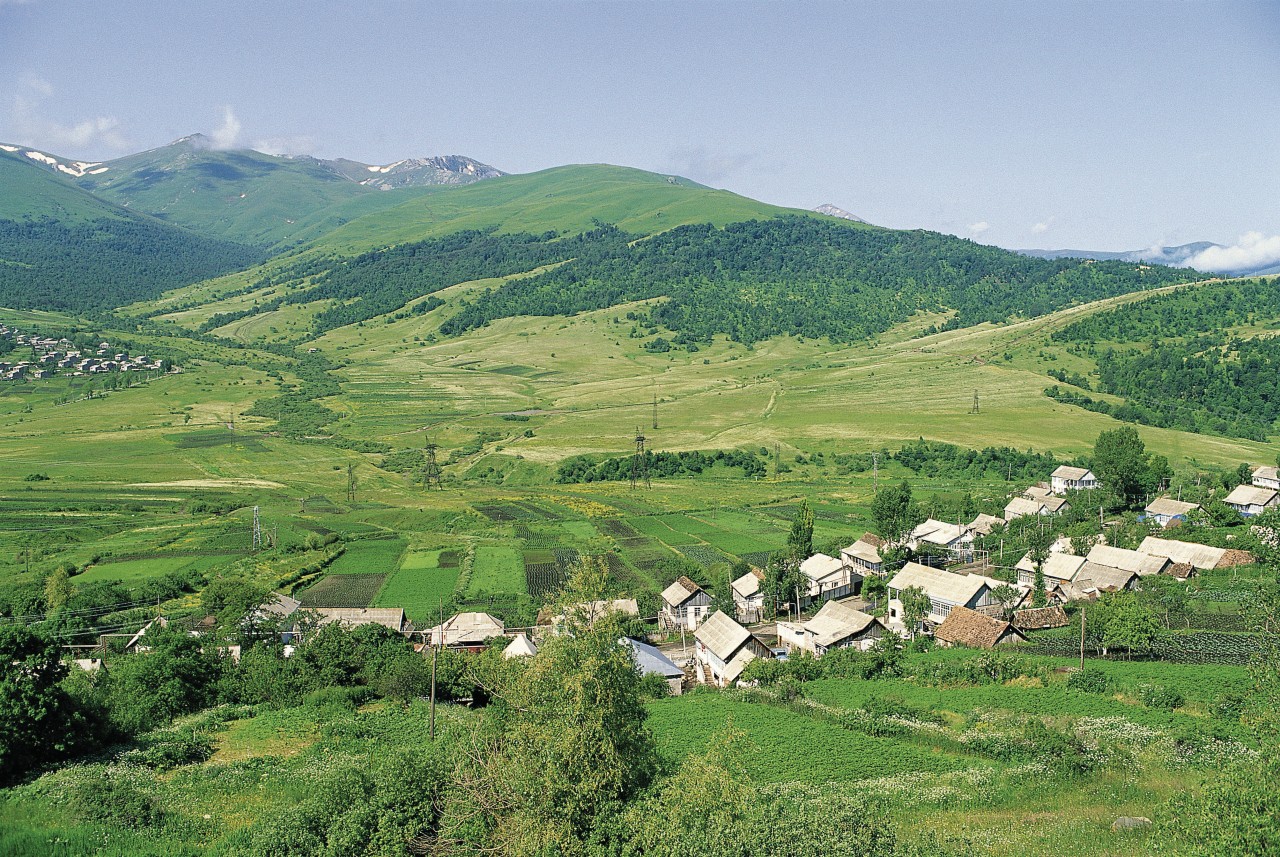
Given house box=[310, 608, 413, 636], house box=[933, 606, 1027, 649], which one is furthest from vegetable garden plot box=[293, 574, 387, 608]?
house box=[933, 606, 1027, 649]

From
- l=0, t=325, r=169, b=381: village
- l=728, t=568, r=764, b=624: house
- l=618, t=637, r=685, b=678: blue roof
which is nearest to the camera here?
l=618, t=637, r=685, b=678: blue roof

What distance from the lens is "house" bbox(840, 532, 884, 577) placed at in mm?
57188

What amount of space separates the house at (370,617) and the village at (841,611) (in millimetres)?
82

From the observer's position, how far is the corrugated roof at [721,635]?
4175 cm

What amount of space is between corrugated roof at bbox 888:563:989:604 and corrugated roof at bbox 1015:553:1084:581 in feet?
20.6

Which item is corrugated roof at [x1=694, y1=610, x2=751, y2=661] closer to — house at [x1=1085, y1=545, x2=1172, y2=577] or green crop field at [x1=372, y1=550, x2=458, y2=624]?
green crop field at [x1=372, y1=550, x2=458, y2=624]

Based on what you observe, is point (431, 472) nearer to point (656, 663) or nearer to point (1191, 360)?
Answer: point (656, 663)

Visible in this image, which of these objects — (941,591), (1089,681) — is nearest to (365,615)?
(941,591)

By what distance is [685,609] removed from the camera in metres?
50.1

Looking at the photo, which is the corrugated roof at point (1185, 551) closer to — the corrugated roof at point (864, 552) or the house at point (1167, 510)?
the house at point (1167, 510)

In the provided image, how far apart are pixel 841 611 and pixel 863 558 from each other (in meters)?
11.8

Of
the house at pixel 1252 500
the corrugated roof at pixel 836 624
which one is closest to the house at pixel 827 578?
the corrugated roof at pixel 836 624

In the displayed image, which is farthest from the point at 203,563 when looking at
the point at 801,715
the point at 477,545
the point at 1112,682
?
the point at 1112,682

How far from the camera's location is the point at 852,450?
9969 centimetres
